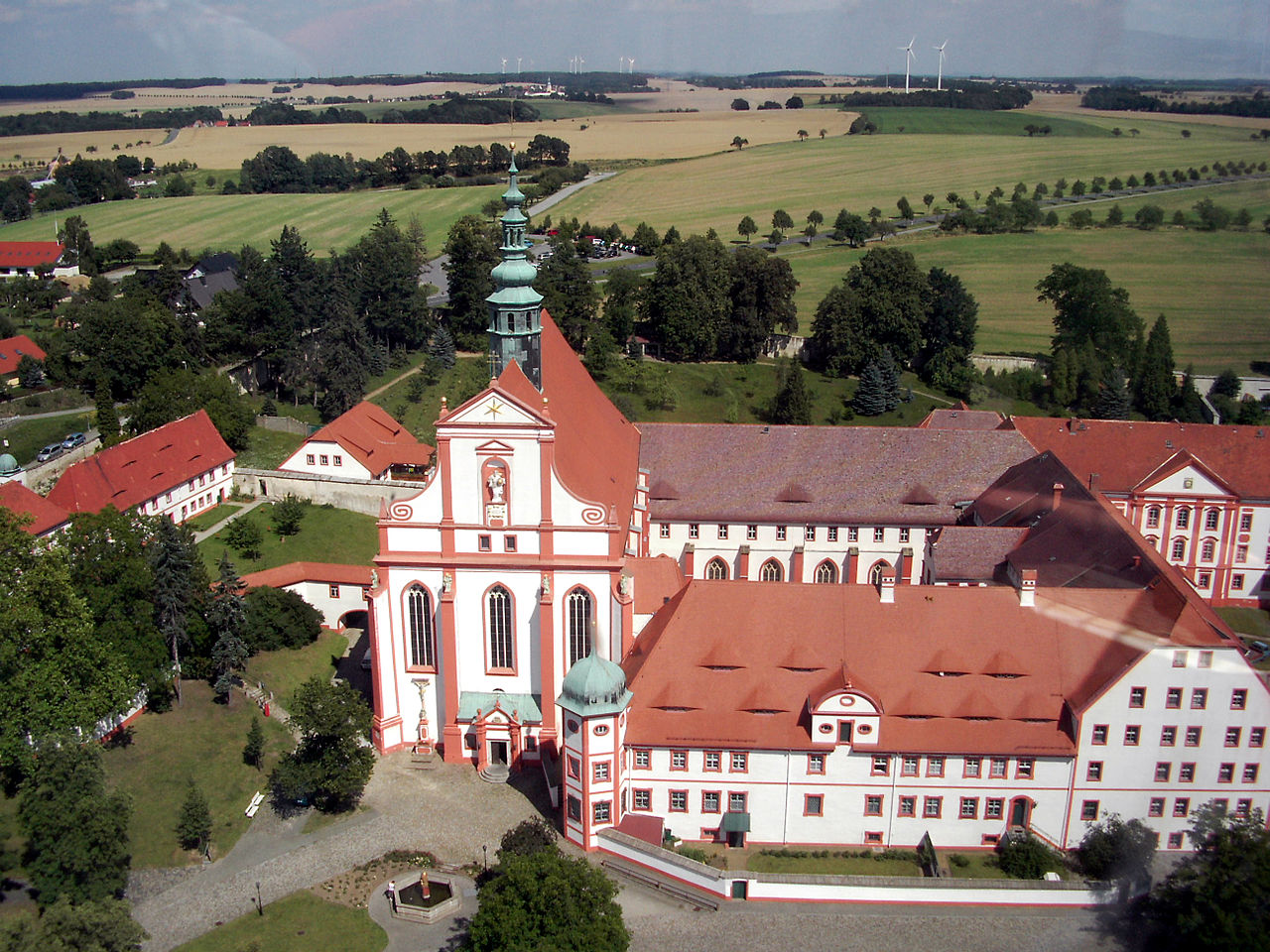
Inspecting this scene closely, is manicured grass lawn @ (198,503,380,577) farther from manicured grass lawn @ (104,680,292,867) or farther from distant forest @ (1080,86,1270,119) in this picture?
distant forest @ (1080,86,1270,119)

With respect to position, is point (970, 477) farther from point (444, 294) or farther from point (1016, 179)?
point (1016, 179)

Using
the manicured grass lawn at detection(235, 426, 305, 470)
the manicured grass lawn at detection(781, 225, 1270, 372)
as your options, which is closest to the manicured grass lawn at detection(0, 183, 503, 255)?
the manicured grass lawn at detection(781, 225, 1270, 372)

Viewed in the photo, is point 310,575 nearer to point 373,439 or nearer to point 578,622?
point 373,439

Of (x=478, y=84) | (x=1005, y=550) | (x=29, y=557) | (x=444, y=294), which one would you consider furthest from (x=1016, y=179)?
(x=29, y=557)

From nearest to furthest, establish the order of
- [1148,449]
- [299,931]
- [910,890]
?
[299,931]
[910,890]
[1148,449]

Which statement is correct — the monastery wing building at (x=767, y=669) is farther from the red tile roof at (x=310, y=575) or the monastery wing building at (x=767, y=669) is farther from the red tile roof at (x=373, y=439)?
the red tile roof at (x=373, y=439)

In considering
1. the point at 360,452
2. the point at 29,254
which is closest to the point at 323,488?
the point at 360,452
